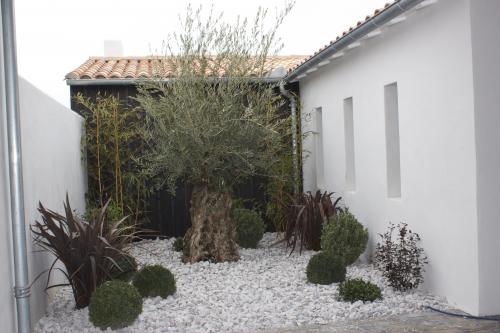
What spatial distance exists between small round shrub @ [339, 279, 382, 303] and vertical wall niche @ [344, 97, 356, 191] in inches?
109

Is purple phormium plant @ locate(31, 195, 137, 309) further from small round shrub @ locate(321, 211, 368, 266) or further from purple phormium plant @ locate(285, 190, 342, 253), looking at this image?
purple phormium plant @ locate(285, 190, 342, 253)

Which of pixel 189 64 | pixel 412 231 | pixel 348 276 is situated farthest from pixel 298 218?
pixel 189 64

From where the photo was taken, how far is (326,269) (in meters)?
6.07

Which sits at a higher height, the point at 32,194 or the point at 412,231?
the point at 32,194

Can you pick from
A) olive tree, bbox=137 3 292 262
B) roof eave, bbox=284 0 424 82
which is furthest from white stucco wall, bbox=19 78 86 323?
roof eave, bbox=284 0 424 82

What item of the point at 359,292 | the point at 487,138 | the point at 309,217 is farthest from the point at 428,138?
the point at 309,217

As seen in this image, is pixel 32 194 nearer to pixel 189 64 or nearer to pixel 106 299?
pixel 106 299

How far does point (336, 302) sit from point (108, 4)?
7.73 m

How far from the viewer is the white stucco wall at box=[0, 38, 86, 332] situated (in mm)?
4047

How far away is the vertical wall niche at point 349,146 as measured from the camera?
315 inches

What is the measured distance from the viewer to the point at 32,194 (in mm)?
4973

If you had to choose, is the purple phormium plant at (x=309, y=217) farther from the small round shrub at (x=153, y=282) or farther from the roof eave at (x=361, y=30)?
the small round shrub at (x=153, y=282)

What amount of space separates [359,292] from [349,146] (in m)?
3.10

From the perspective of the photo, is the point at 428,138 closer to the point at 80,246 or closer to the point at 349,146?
the point at 349,146
